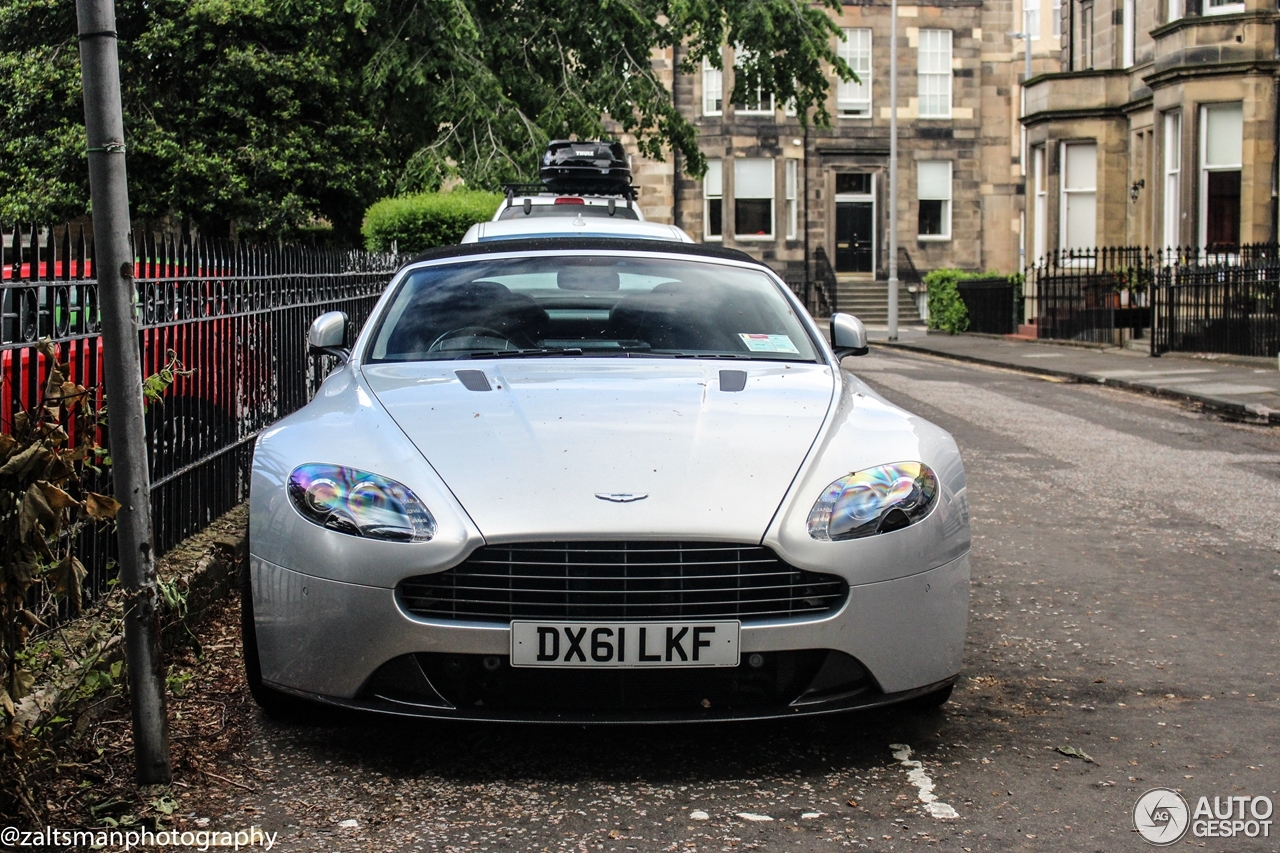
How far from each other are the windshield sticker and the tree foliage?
67.3 ft

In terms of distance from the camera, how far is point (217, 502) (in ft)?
23.4


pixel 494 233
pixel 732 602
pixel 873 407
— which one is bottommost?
pixel 732 602

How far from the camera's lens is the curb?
15406mm

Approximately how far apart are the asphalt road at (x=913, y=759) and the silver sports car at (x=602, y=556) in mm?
194

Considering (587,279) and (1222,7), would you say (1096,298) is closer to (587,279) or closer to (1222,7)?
(1222,7)

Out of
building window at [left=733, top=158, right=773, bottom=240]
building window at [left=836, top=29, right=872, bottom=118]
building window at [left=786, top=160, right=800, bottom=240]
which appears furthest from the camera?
building window at [left=836, top=29, right=872, bottom=118]

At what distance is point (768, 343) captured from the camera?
5660mm

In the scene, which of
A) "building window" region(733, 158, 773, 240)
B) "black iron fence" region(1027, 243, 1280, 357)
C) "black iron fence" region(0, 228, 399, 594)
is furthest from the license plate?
"building window" region(733, 158, 773, 240)

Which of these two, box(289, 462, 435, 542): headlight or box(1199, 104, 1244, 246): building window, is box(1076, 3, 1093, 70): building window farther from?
box(289, 462, 435, 542): headlight

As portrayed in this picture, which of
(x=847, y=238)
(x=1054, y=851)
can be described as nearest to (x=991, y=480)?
(x=1054, y=851)

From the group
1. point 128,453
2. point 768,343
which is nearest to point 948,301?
point 768,343

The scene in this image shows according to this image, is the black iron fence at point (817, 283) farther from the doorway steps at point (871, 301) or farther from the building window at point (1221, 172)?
the building window at point (1221, 172)

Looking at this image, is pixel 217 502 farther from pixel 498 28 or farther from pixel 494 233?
pixel 498 28

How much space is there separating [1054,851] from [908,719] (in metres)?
1.11
